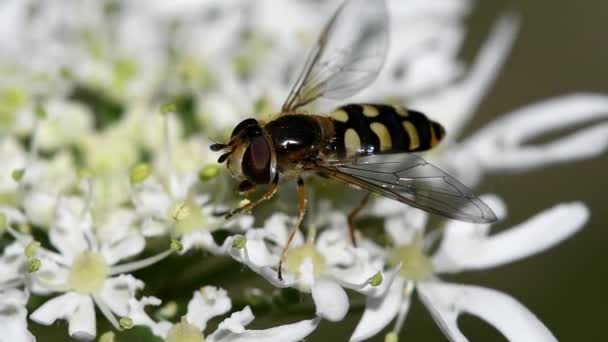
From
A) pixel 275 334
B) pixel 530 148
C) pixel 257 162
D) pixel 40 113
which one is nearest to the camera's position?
pixel 275 334

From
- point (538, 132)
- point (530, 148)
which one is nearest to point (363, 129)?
point (530, 148)

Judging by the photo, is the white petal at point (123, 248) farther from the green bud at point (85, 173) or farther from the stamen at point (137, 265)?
the green bud at point (85, 173)

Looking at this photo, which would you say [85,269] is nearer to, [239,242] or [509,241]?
[239,242]

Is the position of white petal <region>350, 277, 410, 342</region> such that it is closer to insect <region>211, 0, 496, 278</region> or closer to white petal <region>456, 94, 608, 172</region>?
insect <region>211, 0, 496, 278</region>

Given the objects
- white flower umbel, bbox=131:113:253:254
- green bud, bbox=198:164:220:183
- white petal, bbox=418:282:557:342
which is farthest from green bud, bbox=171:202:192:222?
white petal, bbox=418:282:557:342

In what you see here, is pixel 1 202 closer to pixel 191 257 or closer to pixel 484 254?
pixel 191 257

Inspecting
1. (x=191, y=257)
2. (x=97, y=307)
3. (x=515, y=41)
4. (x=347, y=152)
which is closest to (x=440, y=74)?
(x=347, y=152)
